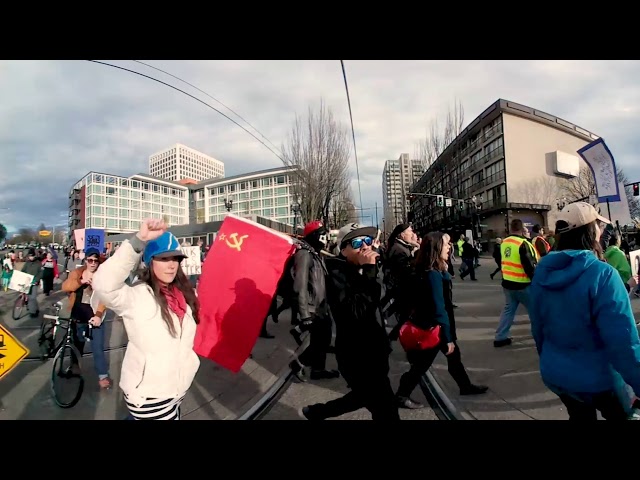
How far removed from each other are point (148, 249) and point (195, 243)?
593 cm

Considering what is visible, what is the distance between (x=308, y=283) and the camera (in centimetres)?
→ 358

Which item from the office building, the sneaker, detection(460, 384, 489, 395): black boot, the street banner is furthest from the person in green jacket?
the street banner

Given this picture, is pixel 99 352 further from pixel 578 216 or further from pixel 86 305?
pixel 578 216

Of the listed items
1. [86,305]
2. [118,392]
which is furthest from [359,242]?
[86,305]

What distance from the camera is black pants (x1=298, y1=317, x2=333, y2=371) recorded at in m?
3.80

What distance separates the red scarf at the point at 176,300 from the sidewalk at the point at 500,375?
2702 mm

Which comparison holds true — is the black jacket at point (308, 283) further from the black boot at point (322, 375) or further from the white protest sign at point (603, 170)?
the white protest sign at point (603, 170)

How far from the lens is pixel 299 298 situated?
11.5ft

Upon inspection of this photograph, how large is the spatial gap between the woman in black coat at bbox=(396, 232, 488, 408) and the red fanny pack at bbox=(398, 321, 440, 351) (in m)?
0.04

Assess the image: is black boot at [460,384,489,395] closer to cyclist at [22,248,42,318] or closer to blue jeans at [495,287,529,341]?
blue jeans at [495,287,529,341]

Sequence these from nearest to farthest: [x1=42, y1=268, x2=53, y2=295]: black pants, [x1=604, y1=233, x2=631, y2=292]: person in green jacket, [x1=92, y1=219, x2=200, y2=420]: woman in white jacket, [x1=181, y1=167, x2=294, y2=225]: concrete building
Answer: [x1=92, y1=219, x2=200, y2=420]: woman in white jacket, [x1=604, y1=233, x2=631, y2=292]: person in green jacket, [x1=42, y1=268, x2=53, y2=295]: black pants, [x1=181, y1=167, x2=294, y2=225]: concrete building

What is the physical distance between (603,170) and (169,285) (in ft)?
19.1
